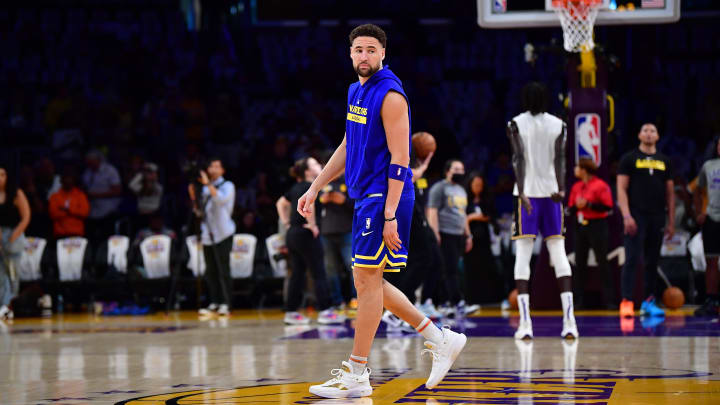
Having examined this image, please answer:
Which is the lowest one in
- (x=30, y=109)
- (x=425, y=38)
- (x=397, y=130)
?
(x=397, y=130)

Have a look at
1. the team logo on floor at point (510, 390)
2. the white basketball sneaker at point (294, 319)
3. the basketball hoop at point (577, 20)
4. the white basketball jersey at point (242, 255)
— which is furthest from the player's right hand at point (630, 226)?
the white basketball jersey at point (242, 255)

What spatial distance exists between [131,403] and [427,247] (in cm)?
527

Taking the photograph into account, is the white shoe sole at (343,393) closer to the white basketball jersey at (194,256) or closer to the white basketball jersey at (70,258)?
the white basketball jersey at (194,256)

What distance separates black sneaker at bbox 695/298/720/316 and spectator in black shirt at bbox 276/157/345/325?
396 centimetres

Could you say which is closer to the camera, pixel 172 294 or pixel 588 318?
pixel 588 318

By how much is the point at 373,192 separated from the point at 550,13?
23.9ft

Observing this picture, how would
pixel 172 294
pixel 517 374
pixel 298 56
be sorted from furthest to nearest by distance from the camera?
pixel 298 56, pixel 172 294, pixel 517 374

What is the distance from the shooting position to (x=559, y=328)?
9930 mm

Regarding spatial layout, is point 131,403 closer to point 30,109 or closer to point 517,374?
point 517,374

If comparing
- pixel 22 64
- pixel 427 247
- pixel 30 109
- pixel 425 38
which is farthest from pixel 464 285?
pixel 22 64

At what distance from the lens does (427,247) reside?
1022cm

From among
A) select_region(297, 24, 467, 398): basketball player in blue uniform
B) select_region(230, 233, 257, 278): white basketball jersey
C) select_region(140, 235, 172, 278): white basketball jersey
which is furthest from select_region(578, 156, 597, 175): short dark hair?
select_region(297, 24, 467, 398): basketball player in blue uniform

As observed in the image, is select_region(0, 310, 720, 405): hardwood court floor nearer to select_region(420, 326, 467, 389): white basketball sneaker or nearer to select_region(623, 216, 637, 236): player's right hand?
select_region(420, 326, 467, 389): white basketball sneaker

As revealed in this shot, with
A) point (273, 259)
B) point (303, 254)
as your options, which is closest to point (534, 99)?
point (303, 254)
